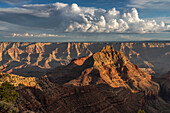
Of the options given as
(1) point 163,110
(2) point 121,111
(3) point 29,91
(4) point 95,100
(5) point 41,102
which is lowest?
(1) point 163,110

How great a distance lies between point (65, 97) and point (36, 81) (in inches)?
845

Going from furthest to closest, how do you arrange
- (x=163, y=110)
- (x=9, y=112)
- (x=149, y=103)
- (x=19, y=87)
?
(x=149, y=103) < (x=163, y=110) < (x=19, y=87) < (x=9, y=112)

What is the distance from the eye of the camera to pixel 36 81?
107 meters

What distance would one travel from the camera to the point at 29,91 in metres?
95.7

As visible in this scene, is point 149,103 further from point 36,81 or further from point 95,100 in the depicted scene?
point 36,81

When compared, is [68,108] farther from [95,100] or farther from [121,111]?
[121,111]

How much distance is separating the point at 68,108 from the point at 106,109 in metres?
29.6

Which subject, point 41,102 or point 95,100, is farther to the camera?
point 95,100

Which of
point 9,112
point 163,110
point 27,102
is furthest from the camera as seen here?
point 163,110

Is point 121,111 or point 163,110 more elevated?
point 121,111

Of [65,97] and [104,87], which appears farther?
[104,87]


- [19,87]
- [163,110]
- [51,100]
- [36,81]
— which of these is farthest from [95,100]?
[163,110]

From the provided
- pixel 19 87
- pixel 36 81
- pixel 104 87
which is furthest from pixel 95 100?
pixel 104 87

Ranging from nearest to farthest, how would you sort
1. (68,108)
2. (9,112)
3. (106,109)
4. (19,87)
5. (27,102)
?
(9,112)
(27,102)
(19,87)
(68,108)
(106,109)
